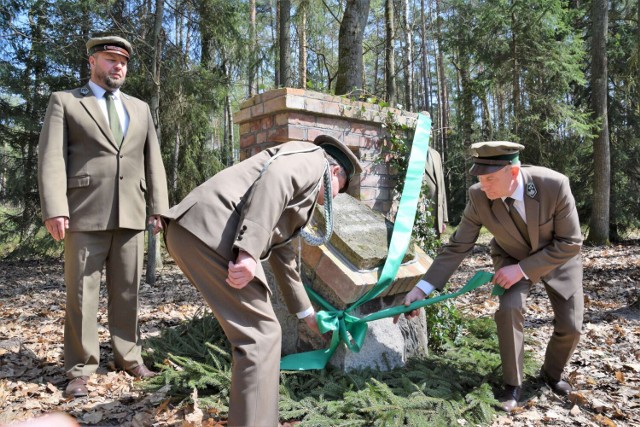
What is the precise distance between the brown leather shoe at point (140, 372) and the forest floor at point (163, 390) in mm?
60

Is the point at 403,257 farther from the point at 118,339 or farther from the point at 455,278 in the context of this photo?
the point at 455,278

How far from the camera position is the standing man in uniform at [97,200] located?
3.01 meters

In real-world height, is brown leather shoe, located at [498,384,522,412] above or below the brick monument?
below

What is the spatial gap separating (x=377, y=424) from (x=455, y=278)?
4.86m

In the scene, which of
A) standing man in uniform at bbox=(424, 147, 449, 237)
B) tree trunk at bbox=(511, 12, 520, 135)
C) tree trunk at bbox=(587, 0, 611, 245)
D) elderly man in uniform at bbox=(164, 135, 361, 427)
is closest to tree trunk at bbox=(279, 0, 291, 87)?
tree trunk at bbox=(511, 12, 520, 135)

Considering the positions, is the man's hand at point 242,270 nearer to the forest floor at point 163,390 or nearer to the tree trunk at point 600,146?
the forest floor at point 163,390

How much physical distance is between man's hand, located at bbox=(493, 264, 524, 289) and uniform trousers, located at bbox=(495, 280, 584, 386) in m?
0.08

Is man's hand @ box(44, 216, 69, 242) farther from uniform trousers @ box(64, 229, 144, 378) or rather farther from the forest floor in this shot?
the forest floor

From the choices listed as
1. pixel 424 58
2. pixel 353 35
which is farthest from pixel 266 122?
pixel 424 58

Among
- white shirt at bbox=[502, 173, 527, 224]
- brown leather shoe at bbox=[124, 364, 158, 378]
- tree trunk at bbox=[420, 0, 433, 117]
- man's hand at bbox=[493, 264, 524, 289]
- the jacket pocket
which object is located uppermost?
tree trunk at bbox=[420, 0, 433, 117]

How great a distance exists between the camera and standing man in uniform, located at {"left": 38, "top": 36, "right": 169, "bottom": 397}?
301 centimetres

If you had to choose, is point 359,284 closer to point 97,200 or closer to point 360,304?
point 360,304

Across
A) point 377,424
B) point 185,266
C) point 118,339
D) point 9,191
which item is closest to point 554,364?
point 377,424

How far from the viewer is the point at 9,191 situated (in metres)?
9.21
